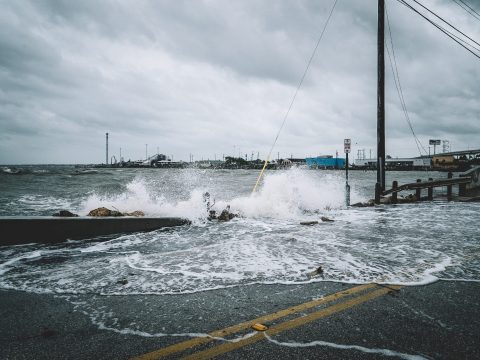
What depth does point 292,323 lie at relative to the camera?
9.51 ft

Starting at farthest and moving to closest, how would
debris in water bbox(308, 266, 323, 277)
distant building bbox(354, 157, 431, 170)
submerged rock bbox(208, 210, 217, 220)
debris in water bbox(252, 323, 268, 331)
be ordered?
distant building bbox(354, 157, 431, 170) < submerged rock bbox(208, 210, 217, 220) < debris in water bbox(308, 266, 323, 277) < debris in water bbox(252, 323, 268, 331)

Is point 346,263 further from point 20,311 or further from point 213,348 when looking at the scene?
point 20,311

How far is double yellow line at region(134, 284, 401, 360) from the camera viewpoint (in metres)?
2.42

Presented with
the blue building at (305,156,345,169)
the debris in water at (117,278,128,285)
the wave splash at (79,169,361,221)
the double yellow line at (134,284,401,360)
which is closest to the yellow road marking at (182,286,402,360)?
the double yellow line at (134,284,401,360)

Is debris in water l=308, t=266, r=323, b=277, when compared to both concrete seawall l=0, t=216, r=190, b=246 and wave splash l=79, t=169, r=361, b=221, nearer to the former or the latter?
concrete seawall l=0, t=216, r=190, b=246

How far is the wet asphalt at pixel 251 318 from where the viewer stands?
7.96 feet

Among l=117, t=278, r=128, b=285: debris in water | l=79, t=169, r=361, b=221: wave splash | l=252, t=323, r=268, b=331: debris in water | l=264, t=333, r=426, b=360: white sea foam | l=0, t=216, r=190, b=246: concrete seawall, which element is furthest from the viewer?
l=79, t=169, r=361, b=221: wave splash

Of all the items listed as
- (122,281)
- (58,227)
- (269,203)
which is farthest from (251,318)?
(269,203)

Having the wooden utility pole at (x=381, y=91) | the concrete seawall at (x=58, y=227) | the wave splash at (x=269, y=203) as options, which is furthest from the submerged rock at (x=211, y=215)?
the wooden utility pole at (x=381, y=91)

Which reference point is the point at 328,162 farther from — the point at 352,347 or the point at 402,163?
the point at 352,347

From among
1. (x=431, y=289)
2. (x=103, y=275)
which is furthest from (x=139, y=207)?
(x=431, y=289)

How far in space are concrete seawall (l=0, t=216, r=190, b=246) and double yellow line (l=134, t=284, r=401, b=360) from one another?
5.78m

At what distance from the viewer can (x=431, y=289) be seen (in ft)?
12.2

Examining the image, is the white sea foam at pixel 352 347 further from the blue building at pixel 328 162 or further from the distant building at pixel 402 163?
the blue building at pixel 328 162
